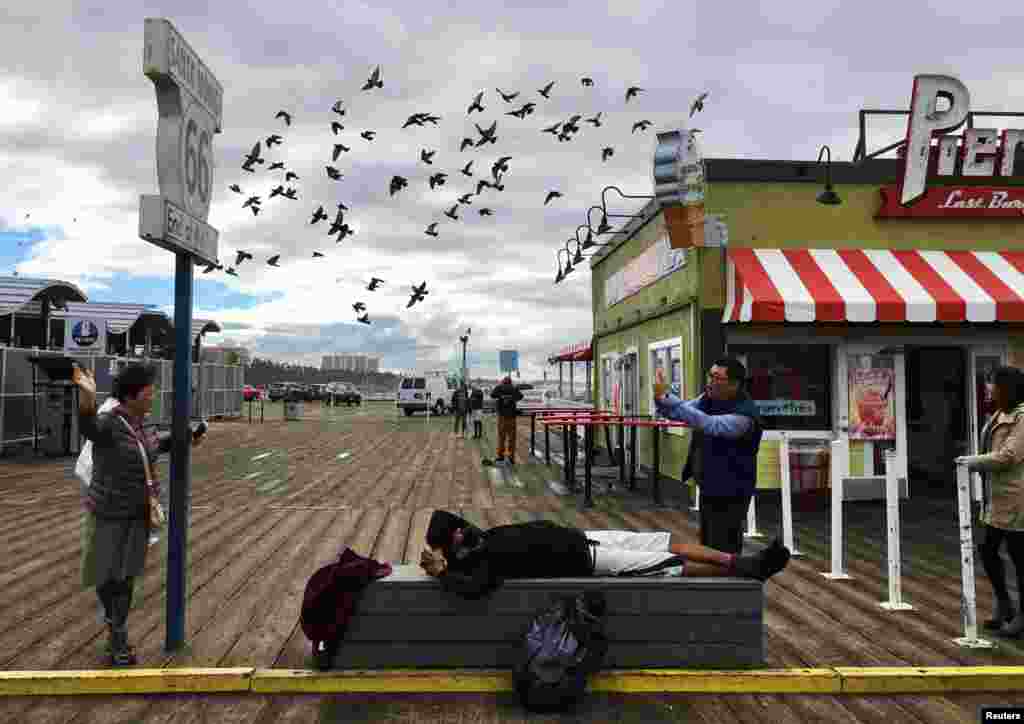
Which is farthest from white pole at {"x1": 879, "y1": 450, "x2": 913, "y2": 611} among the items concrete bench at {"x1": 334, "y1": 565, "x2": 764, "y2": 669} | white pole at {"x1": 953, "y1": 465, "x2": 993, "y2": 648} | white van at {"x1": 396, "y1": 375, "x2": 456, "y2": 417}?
white van at {"x1": 396, "y1": 375, "x2": 456, "y2": 417}

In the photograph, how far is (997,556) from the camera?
219 inches

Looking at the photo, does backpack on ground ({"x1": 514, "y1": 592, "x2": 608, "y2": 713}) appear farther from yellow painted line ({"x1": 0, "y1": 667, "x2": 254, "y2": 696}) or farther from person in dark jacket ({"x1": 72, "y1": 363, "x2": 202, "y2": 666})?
person in dark jacket ({"x1": 72, "y1": 363, "x2": 202, "y2": 666})

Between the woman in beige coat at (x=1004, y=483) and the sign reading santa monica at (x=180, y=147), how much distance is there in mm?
5542

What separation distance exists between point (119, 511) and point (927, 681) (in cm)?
511

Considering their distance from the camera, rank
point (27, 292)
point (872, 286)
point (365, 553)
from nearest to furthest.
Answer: point (365, 553)
point (872, 286)
point (27, 292)

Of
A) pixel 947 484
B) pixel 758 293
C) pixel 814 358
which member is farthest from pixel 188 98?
pixel 947 484

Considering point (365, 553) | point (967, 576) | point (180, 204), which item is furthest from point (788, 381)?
point (180, 204)

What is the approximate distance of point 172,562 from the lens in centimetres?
A: 507

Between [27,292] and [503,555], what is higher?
[27,292]

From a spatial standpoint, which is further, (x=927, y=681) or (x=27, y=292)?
(x=27, y=292)

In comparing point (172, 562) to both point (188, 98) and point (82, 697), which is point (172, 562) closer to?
point (82, 697)

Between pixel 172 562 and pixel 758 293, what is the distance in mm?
8404

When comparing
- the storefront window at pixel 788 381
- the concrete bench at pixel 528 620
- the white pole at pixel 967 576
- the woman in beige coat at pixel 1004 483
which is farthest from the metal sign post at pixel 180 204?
the storefront window at pixel 788 381

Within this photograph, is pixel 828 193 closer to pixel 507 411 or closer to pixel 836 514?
pixel 836 514
